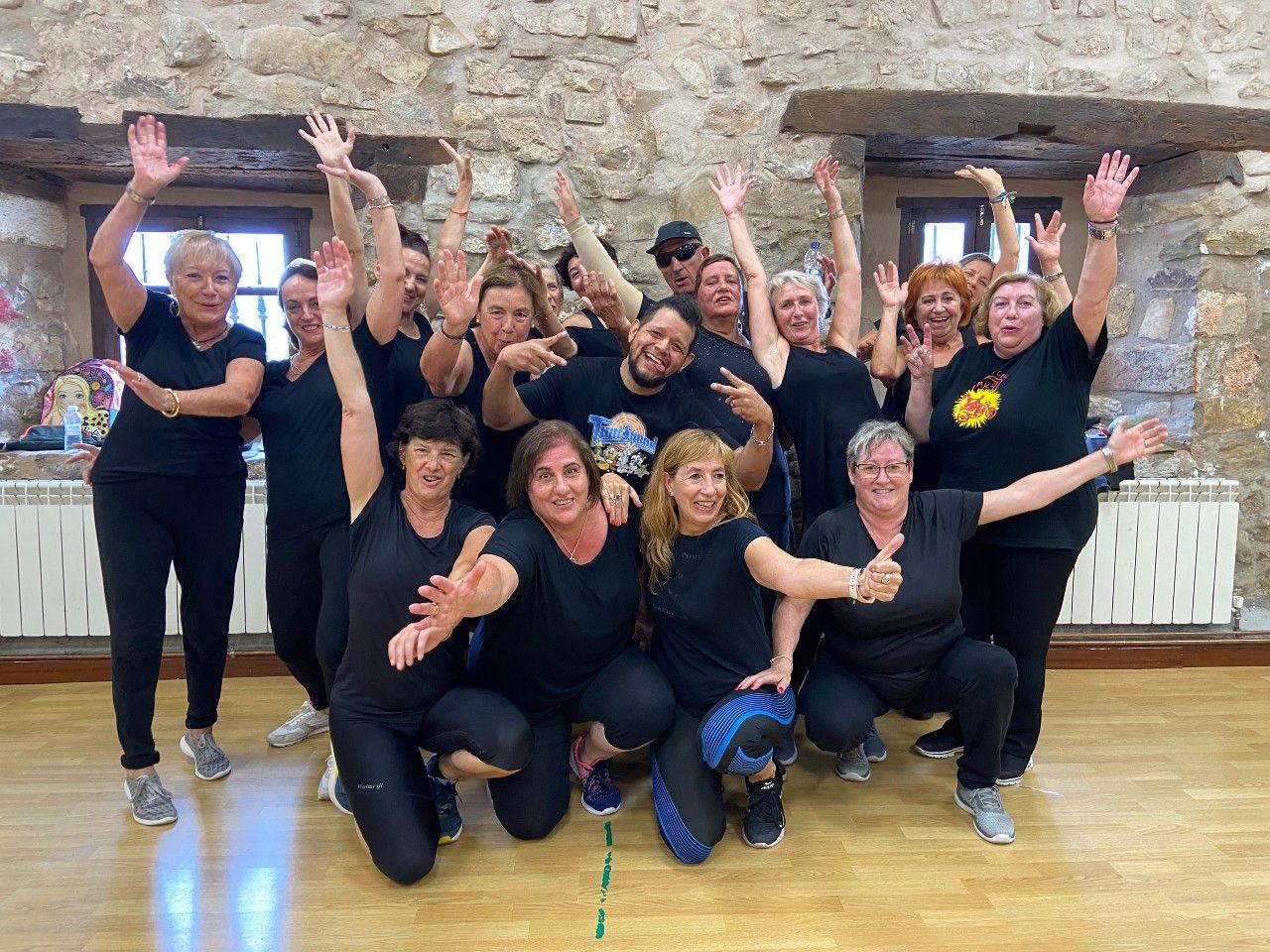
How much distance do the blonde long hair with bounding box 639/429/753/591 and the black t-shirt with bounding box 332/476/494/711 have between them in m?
0.42

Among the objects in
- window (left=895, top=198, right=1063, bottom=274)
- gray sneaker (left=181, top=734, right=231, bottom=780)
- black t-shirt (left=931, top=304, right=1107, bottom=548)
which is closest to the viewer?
black t-shirt (left=931, top=304, right=1107, bottom=548)

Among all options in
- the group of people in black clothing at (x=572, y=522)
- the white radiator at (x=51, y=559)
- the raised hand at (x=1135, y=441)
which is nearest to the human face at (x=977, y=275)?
the group of people in black clothing at (x=572, y=522)

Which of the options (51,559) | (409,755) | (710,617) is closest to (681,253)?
(710,617)

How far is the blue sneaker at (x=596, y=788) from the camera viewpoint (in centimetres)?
235

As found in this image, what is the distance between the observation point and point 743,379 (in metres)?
2.54

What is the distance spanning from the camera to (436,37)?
3.33 m

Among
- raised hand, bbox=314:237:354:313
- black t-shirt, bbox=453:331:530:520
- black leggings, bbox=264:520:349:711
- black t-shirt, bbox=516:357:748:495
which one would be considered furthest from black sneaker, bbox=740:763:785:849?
raised hand, bbox=314:237:354:313

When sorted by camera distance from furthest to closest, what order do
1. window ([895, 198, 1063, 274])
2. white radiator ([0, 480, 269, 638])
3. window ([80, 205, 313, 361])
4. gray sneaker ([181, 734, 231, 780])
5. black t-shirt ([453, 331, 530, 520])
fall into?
window ([895, 198, 1063, 274]), window ([80, 205, 313, 361]), white radiator ([0, 480, 269, 638]), gray sneaker ([181, 734, 231, 780]), black t-shirt ([453, 331, 530, 520])

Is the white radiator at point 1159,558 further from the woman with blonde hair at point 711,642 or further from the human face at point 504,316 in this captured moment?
the human face at point 504,316

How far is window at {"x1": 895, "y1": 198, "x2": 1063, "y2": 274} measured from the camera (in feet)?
13.9

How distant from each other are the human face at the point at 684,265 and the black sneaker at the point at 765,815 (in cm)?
163

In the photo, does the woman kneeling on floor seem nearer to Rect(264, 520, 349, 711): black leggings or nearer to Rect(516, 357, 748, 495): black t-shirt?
Rect(264, 520, 349, 711): black leggings

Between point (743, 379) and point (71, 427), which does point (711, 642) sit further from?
point (71, 427)

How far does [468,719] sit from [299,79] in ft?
8.62
